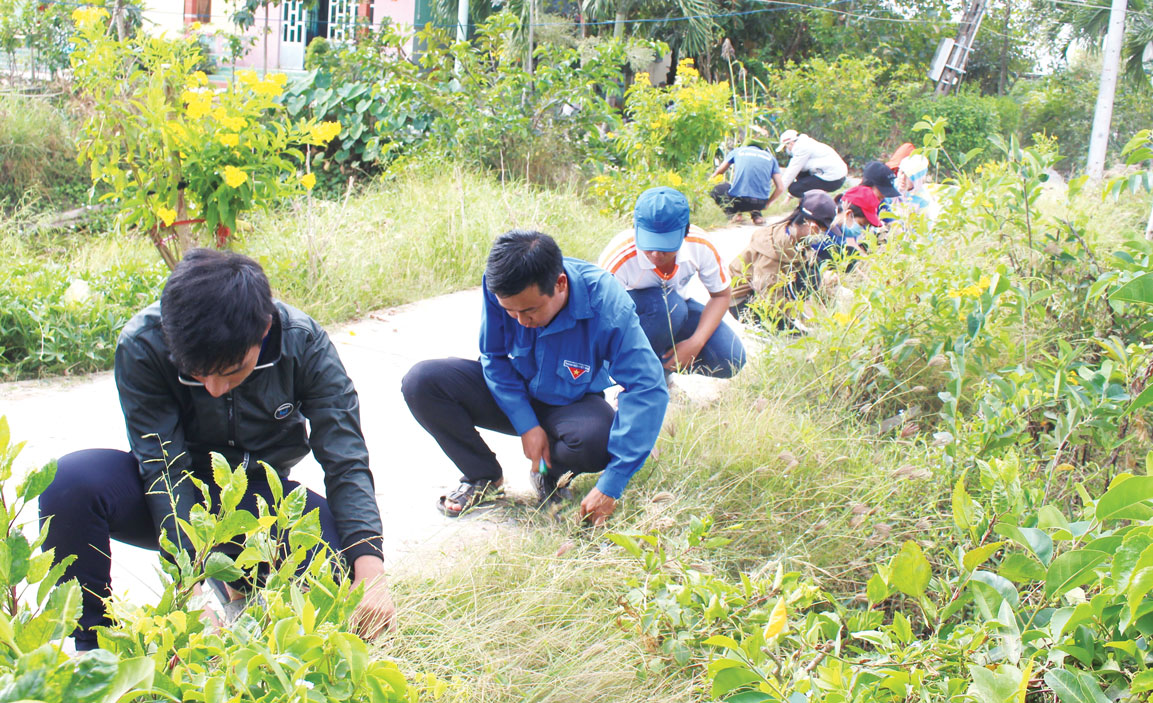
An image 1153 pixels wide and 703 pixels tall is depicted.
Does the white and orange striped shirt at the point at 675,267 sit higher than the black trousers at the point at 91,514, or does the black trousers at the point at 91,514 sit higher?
the white and orange striped shirt at the point at 675,267

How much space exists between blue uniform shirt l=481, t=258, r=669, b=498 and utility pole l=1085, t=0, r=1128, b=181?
13.8 metres

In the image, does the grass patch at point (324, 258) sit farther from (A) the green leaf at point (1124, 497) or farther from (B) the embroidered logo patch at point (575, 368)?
(A) the green leaf at point (1124, 497)

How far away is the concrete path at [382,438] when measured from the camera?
2.99 metres

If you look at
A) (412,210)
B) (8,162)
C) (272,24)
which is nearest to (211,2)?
(272,24)

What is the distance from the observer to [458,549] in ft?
9.14

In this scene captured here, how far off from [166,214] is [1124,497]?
4.15 meters

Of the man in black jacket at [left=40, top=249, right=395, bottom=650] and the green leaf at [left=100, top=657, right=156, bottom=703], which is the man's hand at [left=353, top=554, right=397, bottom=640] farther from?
the green leaf at [left=100, top=657, right=156, bottom=703]

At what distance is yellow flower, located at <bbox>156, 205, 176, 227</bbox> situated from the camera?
14.4ft

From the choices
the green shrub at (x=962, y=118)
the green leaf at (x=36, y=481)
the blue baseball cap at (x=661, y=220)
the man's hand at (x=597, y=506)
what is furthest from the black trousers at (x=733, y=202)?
the green shrub at (x=962, y=118)

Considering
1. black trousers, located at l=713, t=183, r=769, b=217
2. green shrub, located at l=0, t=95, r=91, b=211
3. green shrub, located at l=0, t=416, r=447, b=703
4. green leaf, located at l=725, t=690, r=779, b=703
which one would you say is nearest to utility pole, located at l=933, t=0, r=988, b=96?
black trousers, located at l=713, t=183, r=769, b=217

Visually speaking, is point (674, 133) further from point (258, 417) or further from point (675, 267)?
point (258, 417)

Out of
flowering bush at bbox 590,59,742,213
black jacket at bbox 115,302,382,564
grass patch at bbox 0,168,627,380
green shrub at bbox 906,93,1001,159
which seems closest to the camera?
black jacket at bbox 115,302,382,564

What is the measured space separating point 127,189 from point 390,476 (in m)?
2.10

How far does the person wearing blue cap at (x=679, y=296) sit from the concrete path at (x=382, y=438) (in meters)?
0.19
